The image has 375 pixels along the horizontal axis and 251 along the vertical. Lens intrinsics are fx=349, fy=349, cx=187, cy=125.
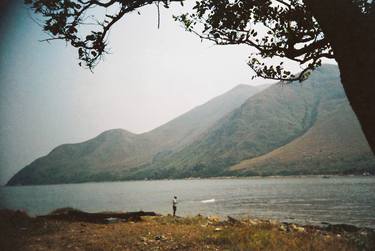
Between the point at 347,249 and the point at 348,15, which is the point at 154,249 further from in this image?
the point at 348,15

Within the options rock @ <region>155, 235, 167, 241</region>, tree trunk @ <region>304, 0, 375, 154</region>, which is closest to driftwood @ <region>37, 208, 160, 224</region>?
rock @ <region>155, 235, 167, 241</region>

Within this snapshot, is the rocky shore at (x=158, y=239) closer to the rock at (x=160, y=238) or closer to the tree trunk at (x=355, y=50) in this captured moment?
the rock at (x=160, y=238)

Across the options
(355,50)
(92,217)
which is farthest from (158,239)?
(355,50)

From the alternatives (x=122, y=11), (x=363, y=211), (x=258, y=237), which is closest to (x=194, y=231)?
(x=258, y=237)

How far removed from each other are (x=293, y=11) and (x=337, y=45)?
6.18 meters

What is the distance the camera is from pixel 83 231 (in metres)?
15.3

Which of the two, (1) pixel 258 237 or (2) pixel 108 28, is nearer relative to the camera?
(2) pixel 108 28

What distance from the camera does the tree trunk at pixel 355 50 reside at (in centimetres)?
426

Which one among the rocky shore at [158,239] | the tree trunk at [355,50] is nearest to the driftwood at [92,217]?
the rocky shore at [158,239]

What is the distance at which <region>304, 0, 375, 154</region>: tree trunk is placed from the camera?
4262 millimetres

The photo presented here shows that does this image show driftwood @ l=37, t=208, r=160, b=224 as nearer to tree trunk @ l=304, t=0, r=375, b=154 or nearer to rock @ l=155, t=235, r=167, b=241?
rock @ l=155, t=235, r=167, b=241

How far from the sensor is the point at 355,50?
438 cm

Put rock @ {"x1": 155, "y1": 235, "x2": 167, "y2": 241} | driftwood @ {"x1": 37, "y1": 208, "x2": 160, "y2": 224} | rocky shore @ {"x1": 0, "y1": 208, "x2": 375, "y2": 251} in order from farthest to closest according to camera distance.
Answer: driftwood @ {"x1": 37, "y1": 208, "x2": 160, "y2": 224}
rock @ {"x1": 155, "y1": 235, "x2": 167, "y2": 241}
rocky shore @ {"x1": 0, "y1": 208, "x2": 375, "y2": 251}

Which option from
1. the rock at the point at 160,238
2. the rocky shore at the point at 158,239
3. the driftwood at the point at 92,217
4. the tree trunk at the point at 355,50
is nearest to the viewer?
the tree trunk at the point at 355,50
